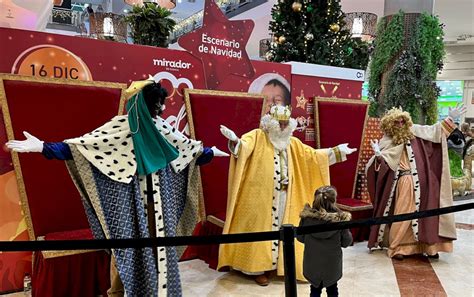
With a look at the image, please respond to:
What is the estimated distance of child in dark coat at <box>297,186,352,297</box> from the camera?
2.40 m

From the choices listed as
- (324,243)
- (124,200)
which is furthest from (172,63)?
(324,243)

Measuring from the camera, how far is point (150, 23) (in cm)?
399

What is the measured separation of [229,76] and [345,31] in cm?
208

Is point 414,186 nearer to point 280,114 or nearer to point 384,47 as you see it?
point 280,114

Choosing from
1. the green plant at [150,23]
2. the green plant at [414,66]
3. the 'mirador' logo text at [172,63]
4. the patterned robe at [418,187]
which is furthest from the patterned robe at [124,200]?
the green plant at [414,66]

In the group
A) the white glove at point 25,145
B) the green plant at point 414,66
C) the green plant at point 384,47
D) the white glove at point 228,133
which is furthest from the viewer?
the green plant at point 384,47

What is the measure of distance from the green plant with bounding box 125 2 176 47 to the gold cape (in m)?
1.53

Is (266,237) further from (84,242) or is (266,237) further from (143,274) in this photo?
(143,274)

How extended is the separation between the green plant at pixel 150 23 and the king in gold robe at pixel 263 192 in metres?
1.53

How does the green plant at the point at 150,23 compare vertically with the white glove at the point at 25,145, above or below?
above

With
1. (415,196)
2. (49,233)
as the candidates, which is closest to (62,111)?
(49,233)

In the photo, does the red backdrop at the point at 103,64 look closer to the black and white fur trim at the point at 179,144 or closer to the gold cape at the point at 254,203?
the gold cape at the point at 254,203

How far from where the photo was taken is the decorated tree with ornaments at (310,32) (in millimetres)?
4895

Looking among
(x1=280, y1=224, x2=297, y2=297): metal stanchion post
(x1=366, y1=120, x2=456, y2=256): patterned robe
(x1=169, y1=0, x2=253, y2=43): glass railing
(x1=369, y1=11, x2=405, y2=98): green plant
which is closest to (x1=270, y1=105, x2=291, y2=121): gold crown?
(x1=366, y1=120, x2=456, y2=256): patterned robe
